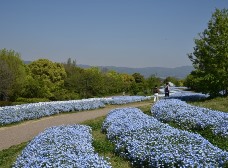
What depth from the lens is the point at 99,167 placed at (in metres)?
7.64

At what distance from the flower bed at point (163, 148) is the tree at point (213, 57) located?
590 inches

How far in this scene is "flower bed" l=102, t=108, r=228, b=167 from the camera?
828 cm

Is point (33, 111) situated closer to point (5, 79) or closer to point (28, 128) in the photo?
point (28, 128)

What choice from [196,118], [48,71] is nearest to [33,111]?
[196,118]

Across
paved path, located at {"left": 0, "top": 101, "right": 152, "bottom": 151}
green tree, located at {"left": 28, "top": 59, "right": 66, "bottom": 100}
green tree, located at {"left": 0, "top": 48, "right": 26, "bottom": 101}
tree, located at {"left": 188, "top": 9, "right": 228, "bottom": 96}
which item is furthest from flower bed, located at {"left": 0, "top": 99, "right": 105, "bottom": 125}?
green tree, located at {"left": 28, "top": 59, "right": 66, "bottom": 100}

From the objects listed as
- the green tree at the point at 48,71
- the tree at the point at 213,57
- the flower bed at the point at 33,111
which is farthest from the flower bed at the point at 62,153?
the green tree at the point at 48,71

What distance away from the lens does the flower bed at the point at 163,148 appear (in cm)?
828

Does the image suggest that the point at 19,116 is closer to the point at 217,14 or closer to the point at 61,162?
the point at 61,162

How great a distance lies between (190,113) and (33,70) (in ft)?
152

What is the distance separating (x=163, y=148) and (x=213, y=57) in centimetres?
1975

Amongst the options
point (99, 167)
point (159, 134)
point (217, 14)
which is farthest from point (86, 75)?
point (99, 167)

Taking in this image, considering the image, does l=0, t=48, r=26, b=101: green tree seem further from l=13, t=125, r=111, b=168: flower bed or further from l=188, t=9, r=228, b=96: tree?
l=13, t=125, r=111, b=168: flower bed

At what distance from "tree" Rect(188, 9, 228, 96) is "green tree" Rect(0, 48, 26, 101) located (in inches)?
776

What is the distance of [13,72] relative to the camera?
40.4 meters
